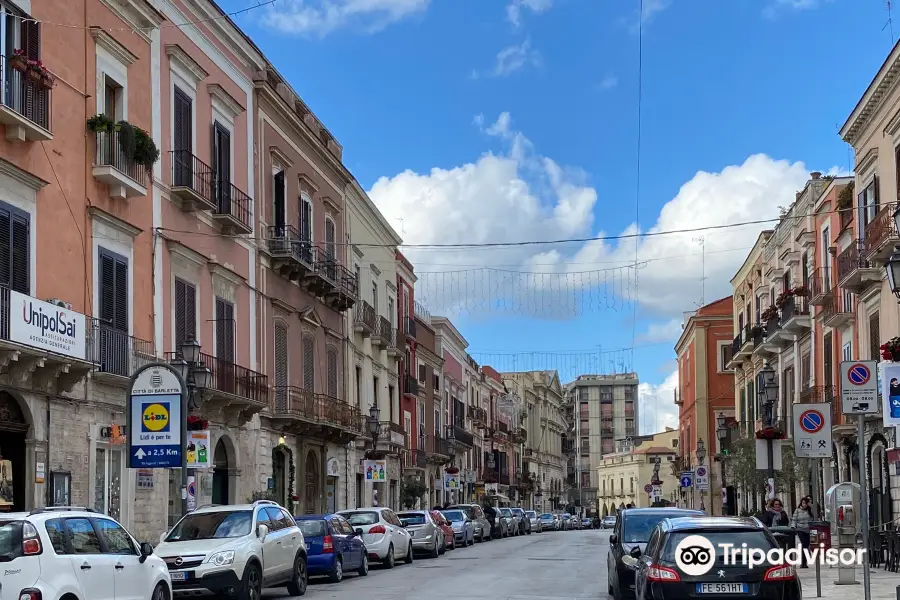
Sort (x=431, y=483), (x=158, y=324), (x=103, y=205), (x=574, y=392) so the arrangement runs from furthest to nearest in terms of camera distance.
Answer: (x=574, y=392) < (x=431, y=483) < (x=158, y=324) < (x=103, y=205)

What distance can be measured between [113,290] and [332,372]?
714 inches

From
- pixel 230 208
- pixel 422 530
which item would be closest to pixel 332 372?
pixel 422 530

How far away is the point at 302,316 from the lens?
37.9 m

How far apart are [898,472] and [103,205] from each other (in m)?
20.0

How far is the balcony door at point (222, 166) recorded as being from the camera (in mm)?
30641

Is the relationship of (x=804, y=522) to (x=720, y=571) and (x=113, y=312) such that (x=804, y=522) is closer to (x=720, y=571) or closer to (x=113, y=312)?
(x=113, y=312)

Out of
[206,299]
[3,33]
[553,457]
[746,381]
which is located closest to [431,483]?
[746,381]

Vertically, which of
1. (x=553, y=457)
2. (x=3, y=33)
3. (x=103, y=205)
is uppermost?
(x=3, y=33)

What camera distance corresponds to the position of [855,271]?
106 ft

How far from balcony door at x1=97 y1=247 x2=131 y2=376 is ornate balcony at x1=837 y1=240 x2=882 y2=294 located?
18.8 m

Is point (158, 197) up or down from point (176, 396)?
up

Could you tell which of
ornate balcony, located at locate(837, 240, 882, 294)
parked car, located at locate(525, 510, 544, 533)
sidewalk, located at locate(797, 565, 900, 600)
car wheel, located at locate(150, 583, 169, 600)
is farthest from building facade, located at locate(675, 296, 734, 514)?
car wheel, located at locate(150, 583, 169, 600)

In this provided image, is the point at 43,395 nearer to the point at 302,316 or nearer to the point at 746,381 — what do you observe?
the point at 302,316

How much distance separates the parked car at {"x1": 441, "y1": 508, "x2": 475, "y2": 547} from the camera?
44194 millimetres
